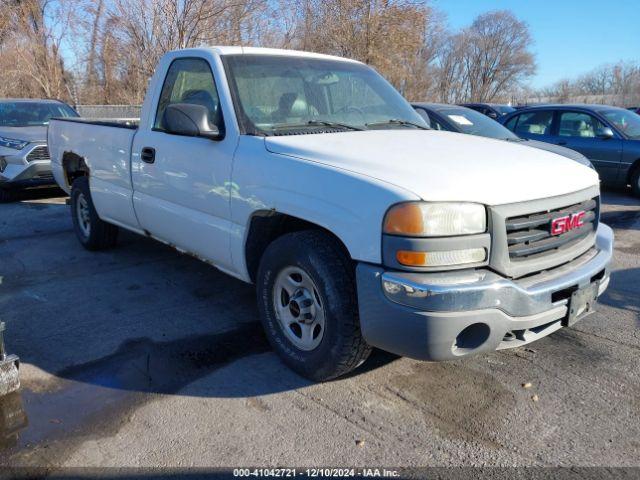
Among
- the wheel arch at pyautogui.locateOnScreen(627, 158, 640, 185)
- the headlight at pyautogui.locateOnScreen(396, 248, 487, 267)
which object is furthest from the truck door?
the wheel arch at pyautogui.locateOnScreen(627, 158, 640, 185)

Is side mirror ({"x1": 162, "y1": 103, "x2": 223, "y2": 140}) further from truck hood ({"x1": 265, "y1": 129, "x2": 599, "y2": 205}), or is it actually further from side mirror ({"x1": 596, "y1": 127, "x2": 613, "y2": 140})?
side mirror ({"x1": 596, "y1": 127, "x2": 613, "y2": 140})

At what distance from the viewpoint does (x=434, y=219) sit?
2.68 meters

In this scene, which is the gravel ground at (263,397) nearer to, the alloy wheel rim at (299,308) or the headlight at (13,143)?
the alloy wheel rim at (299,308)

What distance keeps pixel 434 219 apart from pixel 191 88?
249cm

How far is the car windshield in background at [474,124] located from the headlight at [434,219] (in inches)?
235

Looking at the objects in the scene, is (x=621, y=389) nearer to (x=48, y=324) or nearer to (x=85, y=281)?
(x=48, y=324)

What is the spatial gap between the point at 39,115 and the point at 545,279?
10.1m

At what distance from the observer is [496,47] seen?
59.3 meters

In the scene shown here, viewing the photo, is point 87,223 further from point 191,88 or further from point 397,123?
point 397,123

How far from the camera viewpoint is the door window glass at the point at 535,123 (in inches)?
412

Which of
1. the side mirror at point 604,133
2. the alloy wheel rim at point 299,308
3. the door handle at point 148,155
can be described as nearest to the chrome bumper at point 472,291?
the alloy wheel rim at point 299,308

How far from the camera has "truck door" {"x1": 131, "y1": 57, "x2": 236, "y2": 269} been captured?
3801mm

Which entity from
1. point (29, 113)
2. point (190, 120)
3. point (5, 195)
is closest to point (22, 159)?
point (5, 195)

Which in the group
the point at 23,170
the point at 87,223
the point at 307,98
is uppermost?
the point at 307,98
